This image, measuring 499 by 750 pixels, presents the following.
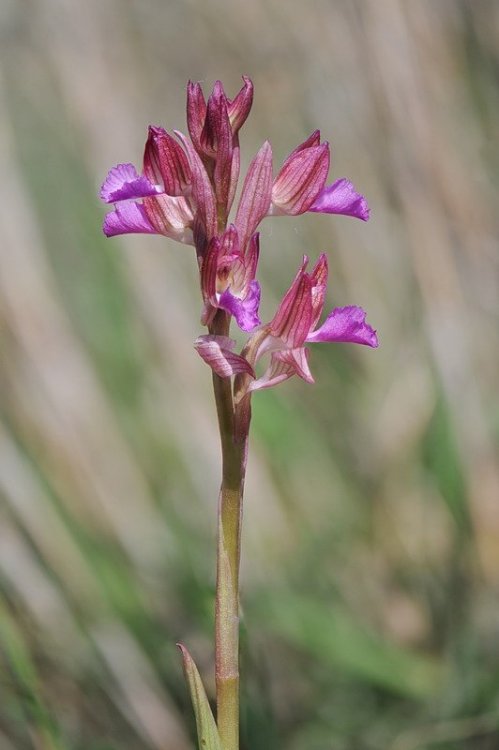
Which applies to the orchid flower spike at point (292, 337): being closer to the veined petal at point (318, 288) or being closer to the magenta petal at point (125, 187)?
the veined petal at point (318, 288)

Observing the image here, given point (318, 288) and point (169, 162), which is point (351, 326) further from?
point (169, 162)

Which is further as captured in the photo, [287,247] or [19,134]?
[19,134]

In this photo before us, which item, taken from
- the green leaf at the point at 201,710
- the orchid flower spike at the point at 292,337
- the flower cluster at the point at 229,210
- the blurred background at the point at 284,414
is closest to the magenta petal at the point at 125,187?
the flower cluster at the point at 229,210

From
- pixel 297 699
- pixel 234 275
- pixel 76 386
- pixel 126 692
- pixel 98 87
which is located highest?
pixel 98 87

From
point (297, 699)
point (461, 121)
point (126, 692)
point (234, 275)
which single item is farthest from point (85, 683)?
point (461, 121)

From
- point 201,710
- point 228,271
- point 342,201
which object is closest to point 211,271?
point 228,271

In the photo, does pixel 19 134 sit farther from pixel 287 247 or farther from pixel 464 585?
pixel 464 585
